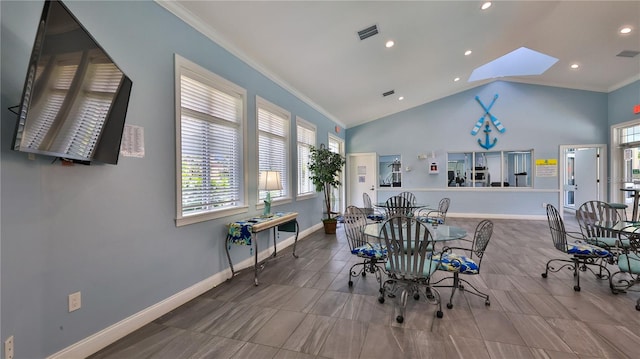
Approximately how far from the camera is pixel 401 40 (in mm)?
4156

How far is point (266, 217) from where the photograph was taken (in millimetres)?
3646

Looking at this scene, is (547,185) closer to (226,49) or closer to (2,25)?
(226,49)

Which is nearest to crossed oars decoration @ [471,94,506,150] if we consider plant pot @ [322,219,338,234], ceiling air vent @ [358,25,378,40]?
plant pot @ [322,219,338,234]

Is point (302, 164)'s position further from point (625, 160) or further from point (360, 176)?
point (625, 160)

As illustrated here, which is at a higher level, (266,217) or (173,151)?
(173,151)

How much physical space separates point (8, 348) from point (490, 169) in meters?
9.27

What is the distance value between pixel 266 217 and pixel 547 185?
309 inches

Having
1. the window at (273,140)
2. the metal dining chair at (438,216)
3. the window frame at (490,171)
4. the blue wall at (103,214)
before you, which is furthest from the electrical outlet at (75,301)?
the window frame at (490,171)

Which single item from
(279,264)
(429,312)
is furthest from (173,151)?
(429,312)

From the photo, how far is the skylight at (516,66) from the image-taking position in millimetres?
6691

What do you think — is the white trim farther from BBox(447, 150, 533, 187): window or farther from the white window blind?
BBox(447, 150, 533, 187): window

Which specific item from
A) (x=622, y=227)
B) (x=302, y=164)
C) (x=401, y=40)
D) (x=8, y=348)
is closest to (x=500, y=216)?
(x=622, y=227)

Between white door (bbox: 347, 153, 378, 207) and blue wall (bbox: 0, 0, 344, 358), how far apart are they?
593 centimetres

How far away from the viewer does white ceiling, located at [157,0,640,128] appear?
309 cm
